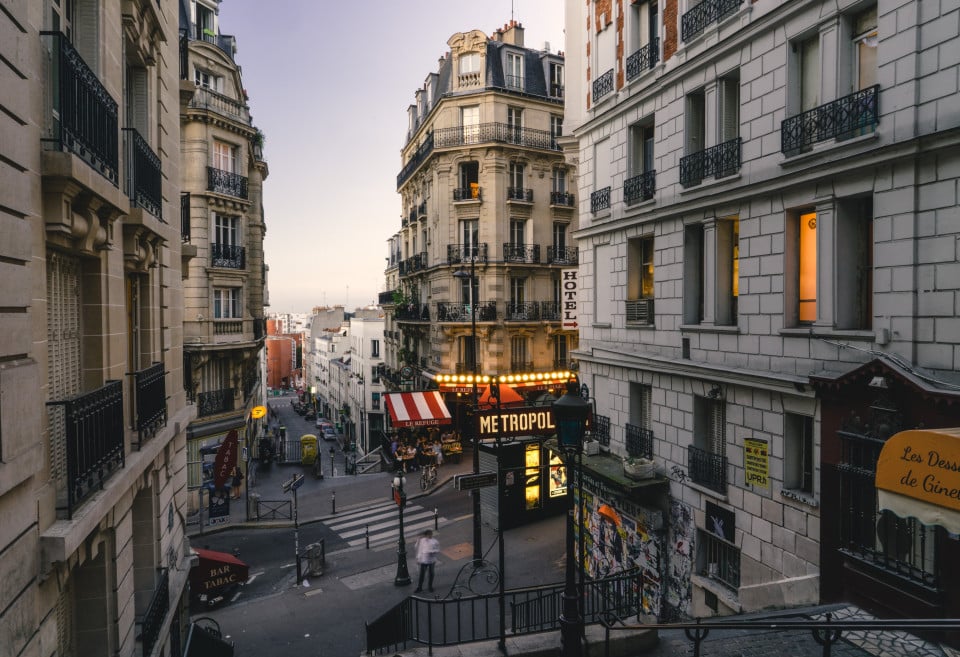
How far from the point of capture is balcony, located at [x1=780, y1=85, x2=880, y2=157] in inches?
339

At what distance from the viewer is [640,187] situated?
563 inches

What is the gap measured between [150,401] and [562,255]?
27.8 metres

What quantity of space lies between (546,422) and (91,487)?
10144mm

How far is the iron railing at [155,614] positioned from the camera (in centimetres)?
816

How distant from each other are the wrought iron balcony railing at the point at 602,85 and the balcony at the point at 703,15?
2.97 metres

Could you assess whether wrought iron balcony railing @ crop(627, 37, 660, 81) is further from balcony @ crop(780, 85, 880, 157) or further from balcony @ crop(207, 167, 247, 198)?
balcony @ crop(207, 167, 247, 198)

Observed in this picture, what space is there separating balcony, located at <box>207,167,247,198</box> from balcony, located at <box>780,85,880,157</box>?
2528 cm

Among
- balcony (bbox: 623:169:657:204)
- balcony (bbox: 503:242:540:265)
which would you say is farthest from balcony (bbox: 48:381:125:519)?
balcony (bbox: 503:242:540:265)

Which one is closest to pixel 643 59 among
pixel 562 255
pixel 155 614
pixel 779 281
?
pixel 779 281

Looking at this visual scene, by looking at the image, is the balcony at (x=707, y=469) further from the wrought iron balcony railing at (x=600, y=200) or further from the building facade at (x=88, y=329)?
the building facade at (x=88, y=329)

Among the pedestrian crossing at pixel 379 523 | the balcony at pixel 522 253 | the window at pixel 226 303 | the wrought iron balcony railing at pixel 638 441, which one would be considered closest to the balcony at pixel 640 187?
the wrought iron balcony railing at pixel 638 441

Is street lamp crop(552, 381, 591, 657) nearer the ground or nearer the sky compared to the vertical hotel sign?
nearer the ground

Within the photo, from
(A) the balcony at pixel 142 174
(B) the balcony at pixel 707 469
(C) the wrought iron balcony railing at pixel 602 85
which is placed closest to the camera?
(A) the balcony at pixel 142 174

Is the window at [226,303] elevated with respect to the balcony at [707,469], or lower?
elevated
